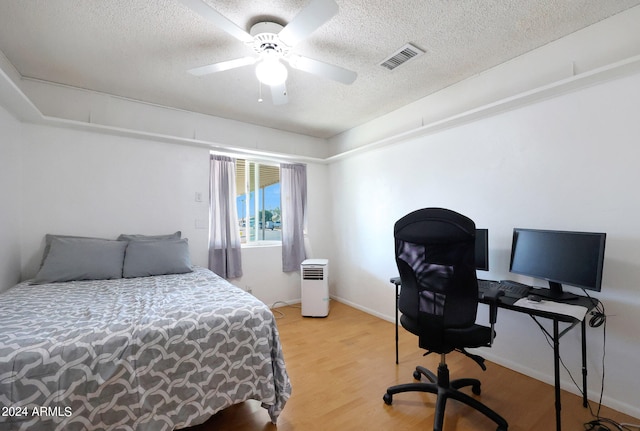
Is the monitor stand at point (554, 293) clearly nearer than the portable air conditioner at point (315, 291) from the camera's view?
Yes

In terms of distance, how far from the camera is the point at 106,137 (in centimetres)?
294

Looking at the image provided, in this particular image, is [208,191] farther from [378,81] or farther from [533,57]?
[533,57]

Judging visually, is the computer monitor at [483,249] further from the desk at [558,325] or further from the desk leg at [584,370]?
the desk leg at [584,370]

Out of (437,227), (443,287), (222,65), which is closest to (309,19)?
(222,65)

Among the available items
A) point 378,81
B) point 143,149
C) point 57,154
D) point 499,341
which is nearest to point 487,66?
point 378,81

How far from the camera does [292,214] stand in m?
4.14

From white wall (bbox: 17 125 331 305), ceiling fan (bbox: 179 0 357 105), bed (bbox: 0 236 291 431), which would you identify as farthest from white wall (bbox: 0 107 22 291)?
ceiling fan (bbox: 179 0 357 105)

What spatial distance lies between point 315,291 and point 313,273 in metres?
0.24

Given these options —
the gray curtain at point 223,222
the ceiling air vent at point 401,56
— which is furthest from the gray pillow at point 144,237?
the ceiling air vent at point 401,56

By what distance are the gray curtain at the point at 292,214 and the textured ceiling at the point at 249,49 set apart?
1326 mm

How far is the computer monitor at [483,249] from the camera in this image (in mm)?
2271

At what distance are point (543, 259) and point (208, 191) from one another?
3.46 m

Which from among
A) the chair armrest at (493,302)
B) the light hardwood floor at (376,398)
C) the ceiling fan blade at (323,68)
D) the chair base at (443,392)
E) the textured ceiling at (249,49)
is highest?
the textured ceiling at (249,49)

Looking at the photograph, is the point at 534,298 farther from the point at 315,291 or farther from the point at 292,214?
the point at 292,214
